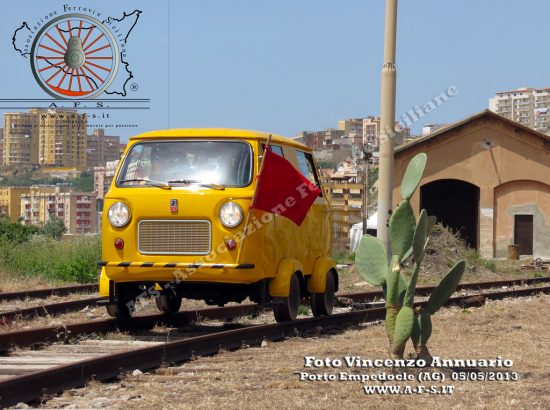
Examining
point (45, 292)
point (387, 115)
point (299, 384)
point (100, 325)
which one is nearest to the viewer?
point (299, 384)

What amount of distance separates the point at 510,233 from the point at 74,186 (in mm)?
157280

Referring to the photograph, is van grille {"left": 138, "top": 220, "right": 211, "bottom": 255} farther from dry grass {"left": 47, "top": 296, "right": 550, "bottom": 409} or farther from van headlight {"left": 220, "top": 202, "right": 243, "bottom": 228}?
dry grass {"left": 47, "top": 296, "right": 550, "bottom": 409}

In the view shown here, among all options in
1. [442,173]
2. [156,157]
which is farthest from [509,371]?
[442,173]

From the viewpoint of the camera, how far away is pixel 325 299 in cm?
1264

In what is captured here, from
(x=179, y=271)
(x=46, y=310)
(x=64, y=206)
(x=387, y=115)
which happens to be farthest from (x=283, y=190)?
(x=64, y=206)

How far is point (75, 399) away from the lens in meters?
6.86

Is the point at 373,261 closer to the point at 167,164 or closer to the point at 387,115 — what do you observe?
the point at 167,164

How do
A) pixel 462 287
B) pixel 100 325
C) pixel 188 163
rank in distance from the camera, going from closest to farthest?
pixel 100 325 < pixel 188 163 < pixel 462 287

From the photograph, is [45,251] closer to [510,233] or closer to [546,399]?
[546,399]

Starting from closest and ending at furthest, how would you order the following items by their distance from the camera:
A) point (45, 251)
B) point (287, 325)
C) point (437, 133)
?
point (287, 325)
point (45, 251)
point (437, 133)

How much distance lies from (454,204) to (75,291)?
30.1 metres

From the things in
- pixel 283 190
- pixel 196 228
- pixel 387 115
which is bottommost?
pixel 196 228

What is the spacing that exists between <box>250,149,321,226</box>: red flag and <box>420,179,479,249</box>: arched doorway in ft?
107

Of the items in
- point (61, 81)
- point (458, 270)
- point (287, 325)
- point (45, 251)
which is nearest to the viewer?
point (458, 270)
